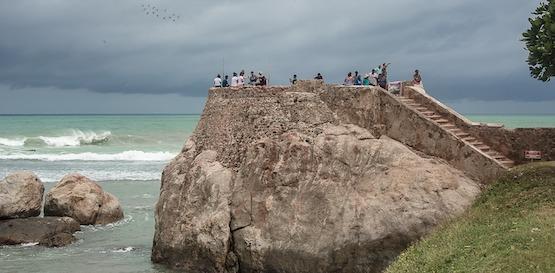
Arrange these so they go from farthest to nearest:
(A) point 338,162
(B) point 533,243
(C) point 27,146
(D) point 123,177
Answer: (C) point 27,146 → (D) point 123,177 → (A) point 338,162 → (B) point 533,243

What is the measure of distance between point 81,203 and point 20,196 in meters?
2.70

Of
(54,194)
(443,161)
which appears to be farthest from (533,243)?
(54,194)

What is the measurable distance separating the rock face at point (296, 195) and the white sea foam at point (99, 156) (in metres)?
39.7

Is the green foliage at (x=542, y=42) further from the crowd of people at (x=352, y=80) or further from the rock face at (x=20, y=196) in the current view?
the rock face at (x=20, y=196)

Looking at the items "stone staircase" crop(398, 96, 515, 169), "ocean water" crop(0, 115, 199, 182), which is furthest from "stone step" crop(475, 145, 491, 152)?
"ocean water" crop(0, 115, 199, 182)

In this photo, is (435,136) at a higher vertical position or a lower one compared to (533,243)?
higher

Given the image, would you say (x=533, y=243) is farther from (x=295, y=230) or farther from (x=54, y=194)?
(x=54, y=194)

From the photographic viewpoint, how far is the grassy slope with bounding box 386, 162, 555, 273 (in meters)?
14.0

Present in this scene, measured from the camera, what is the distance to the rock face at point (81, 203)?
3034cm

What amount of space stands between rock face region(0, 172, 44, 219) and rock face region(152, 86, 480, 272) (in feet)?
30.4

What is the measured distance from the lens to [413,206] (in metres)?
18.5

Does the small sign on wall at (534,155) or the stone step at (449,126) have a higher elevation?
the stone step at (449,126)

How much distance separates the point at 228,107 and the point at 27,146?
5952 centimetres

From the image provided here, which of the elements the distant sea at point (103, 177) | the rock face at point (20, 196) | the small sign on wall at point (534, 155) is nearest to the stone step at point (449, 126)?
the small sign on wall at point (534, 155)
